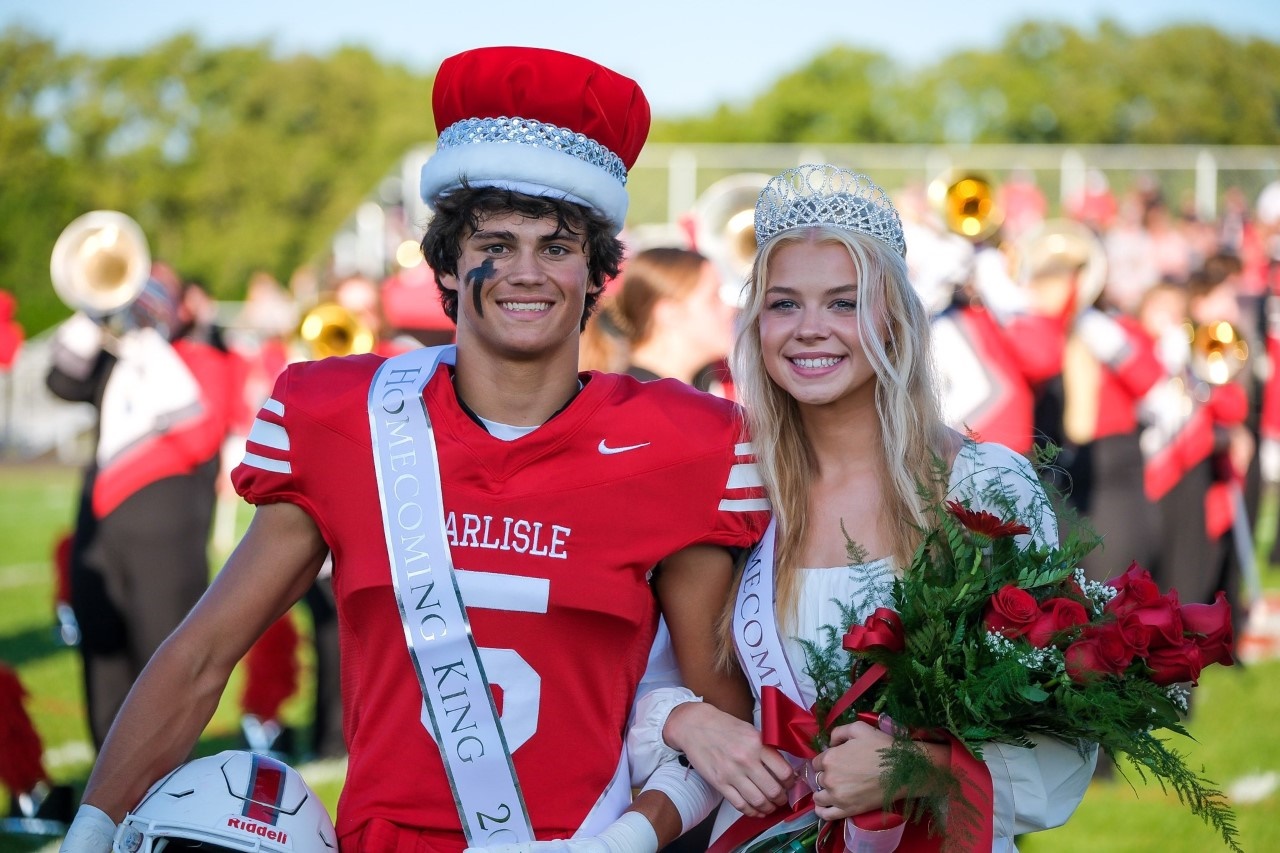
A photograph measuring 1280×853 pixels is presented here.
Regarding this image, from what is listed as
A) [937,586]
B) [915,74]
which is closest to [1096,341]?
[937,586]

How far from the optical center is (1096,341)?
7316 millimetres

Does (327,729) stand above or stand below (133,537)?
below

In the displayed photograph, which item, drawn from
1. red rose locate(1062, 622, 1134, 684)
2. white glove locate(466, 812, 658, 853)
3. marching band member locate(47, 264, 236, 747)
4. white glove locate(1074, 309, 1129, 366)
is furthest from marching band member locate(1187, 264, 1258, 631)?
white glove locate(466, 812, 658, 853)

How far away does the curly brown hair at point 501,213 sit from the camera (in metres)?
2.76

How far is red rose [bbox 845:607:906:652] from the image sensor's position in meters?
2.52

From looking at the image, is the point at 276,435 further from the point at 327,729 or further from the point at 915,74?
the point at 915,74

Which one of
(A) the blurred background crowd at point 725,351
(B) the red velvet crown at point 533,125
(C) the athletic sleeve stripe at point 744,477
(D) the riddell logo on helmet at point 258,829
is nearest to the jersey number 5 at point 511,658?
(D) the riddell logo on helmet at point 258,829

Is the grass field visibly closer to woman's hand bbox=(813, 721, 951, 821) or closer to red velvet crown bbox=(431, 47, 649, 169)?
woman's hand bbox=(813, 721, 951, 821)

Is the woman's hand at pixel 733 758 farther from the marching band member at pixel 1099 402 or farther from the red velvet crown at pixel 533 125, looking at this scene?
the marching band member at pixel 1099 402

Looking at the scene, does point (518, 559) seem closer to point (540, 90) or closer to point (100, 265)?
point (540, 90)

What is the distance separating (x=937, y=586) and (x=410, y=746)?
980 millimetres

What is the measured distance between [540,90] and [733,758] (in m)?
1.29

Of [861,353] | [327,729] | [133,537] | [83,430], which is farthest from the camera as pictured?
[83,430]

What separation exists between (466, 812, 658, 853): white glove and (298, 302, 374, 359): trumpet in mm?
4820
